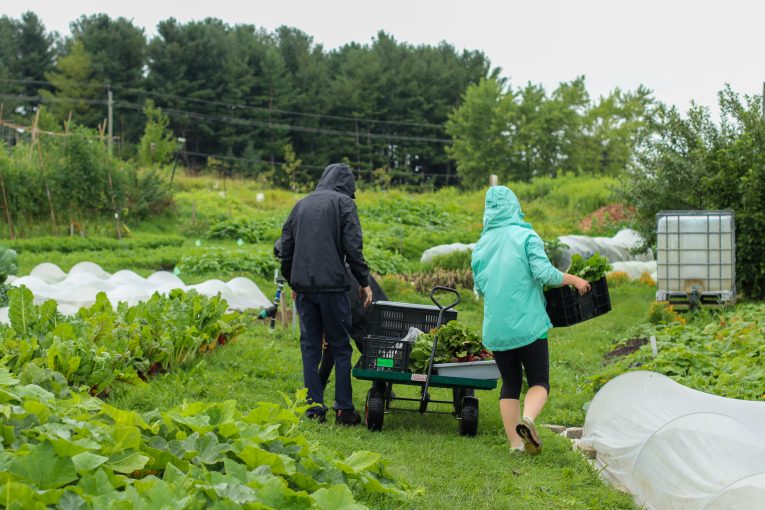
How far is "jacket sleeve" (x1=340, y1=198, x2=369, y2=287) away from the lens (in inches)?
275

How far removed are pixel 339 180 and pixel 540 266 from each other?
185cm

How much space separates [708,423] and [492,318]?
5.61 ft

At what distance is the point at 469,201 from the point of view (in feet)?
118

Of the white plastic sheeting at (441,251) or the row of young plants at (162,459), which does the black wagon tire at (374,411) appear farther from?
the white plastic sheeting at (441,251)

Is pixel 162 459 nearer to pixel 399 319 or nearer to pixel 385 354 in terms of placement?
pixel 385 354

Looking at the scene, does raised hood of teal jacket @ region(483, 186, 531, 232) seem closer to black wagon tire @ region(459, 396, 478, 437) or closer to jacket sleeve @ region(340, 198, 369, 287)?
jacket sleeve @ region(340, 198, 369, 287)

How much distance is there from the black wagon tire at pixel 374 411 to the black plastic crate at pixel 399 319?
0.77 metres

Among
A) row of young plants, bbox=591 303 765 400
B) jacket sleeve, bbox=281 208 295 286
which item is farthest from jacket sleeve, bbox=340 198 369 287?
row of young plants, bbox=591 303 765 400

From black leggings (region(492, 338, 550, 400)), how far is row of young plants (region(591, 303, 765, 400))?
1.66 metres

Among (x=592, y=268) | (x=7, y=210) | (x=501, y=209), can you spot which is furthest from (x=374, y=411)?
(x=7, y=210)

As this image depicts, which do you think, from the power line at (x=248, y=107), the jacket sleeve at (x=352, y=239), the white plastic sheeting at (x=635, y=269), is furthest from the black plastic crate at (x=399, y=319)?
the power line at (x=248, y=107)

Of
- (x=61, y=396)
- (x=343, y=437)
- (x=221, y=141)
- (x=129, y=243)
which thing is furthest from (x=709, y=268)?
(x=221, y=141)

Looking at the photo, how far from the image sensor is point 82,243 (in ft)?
71.7

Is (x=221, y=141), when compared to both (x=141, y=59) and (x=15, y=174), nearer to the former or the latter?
(x=141, y=59)
